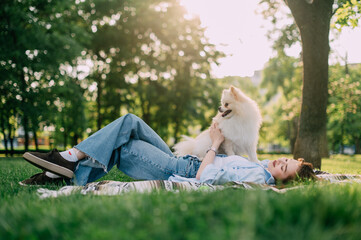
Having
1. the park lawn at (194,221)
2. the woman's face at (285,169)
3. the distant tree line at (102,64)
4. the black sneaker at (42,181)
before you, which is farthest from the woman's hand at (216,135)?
the distant tree line at (102,64)

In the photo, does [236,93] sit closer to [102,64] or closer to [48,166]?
[48,166]

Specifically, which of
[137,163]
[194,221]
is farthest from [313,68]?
[194,221]

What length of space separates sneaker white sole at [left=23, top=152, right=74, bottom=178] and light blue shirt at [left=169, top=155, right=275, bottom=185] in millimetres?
1114

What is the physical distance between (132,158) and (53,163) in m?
0.86

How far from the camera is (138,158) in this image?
139 inches

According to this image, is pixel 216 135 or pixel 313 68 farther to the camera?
pixel 313 68

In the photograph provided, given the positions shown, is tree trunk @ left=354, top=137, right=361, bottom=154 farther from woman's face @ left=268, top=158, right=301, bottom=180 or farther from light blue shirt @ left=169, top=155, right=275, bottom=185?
light blue shirt @ left=169, top=155, right=275, bottom=185

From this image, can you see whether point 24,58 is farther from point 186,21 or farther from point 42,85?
point 186,21

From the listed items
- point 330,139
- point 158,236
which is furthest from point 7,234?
point 330,139

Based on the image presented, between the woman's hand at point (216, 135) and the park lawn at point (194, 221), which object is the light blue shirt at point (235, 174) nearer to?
the woman's hand at point (216, 135)

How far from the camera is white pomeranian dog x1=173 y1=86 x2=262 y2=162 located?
476 cm

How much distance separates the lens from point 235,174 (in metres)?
3.32

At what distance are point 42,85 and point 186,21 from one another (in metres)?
7.69

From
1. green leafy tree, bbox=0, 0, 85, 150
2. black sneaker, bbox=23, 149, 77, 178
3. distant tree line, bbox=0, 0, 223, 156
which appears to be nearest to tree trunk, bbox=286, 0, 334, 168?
black sneaker, bbox=23, 149, 77, 178
